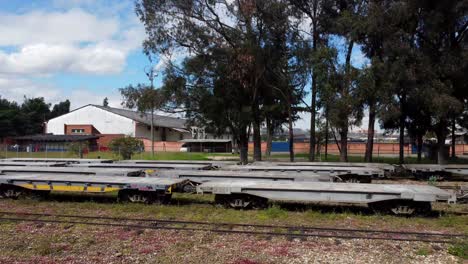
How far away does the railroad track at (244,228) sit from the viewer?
8172mm

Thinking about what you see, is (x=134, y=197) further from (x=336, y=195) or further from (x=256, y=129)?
(x=256, y=129)

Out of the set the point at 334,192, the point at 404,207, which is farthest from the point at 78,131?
the point at 404,207

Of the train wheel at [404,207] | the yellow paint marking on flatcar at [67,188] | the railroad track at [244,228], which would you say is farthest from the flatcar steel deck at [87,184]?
the train wheel at [404,207]

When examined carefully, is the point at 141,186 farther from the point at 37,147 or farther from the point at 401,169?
the point at 37,147

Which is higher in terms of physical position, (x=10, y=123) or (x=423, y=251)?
(x=10, y=123)

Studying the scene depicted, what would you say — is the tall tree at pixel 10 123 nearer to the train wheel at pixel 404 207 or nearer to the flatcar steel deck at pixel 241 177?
the flatcar steel deck at pixel 241 177

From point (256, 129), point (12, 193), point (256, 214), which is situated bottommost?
point (256, 214)

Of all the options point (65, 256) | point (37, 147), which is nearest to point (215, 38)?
point (65, 256)

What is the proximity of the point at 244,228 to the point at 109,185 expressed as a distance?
4.54m

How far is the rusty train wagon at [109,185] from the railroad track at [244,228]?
5.19 ft

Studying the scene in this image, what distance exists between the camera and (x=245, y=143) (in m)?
31.7

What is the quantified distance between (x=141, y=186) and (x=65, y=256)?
4363 millimetres

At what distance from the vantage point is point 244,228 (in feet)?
29.2

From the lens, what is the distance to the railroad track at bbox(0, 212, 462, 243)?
322 inches
